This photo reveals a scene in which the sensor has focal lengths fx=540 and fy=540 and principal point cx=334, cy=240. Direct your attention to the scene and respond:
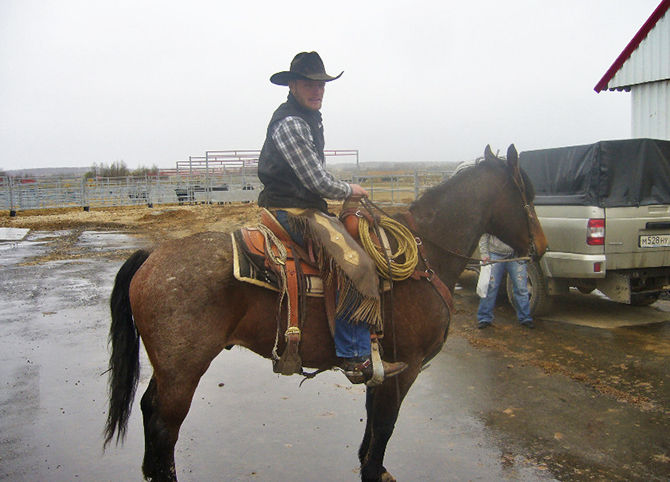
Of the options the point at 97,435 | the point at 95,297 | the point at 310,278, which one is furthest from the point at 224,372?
the point at 95,297

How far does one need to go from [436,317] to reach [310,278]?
34.9 inches

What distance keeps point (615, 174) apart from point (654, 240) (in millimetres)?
1012

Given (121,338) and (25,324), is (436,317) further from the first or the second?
(25,324)

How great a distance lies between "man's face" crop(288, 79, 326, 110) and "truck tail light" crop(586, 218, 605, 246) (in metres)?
4.97

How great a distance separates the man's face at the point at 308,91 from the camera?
3.50 m

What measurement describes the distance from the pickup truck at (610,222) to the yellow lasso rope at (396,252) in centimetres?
443

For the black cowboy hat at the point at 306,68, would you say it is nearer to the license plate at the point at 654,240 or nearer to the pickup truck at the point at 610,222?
the pickup truck at the point at 610,222

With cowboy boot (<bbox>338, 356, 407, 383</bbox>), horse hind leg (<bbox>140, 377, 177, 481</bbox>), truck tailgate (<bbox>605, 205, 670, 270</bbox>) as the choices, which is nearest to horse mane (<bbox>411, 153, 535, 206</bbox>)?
cowboy boot (<bbox>338, 356, 407, 383</bbox>)

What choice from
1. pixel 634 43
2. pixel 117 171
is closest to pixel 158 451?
pixel 634 43

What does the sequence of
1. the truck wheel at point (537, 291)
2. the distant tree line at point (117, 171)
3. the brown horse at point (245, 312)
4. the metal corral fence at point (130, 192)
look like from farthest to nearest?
the distant tree line at point (117, 171)
the metal corral fence at point (130, 192)
the truck wheel at point (537, 291)
the brown horse at point (245, 312)

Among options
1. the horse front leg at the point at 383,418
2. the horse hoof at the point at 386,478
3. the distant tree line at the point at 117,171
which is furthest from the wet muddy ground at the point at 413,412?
the distant tree line at the point at 117,171

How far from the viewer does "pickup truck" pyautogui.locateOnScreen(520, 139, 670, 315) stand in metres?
7.11

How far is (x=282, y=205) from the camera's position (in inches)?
140

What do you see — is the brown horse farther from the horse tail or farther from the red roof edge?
the red roof edge
